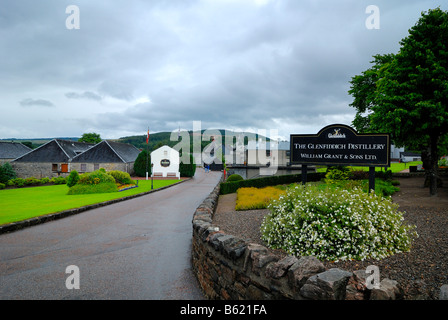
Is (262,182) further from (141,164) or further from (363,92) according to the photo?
(141,164)

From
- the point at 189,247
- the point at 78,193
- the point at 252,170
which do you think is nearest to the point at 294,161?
the point at 189,247

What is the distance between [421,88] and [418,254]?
11.3m

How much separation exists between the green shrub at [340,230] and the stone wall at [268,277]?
1633mm

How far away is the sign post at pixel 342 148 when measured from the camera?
908 cm

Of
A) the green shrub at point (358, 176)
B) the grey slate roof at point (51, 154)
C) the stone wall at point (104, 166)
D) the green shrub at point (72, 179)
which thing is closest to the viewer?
the green shrub at point (358, 176)

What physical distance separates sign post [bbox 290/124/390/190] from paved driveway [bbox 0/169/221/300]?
567 cm

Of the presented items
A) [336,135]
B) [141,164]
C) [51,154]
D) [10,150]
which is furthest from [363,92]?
[10,150]

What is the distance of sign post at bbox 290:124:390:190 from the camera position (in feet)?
29.8

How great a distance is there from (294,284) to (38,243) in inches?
350

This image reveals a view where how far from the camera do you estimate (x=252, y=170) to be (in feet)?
123

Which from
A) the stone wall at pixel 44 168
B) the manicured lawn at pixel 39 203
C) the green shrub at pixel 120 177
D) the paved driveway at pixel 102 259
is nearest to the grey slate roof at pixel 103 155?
the stone wall at pixel 44 168

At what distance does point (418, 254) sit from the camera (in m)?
5.43

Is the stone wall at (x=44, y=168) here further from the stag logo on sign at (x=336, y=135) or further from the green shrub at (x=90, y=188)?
the stag logo on sign at (x=336, y=135)

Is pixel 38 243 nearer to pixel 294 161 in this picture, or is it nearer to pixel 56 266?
pixel 56 266
